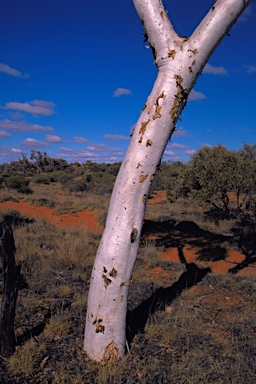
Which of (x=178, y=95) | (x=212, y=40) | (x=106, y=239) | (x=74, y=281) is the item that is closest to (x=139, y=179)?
(x=106, y=239)

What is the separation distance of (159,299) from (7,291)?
8.88ft

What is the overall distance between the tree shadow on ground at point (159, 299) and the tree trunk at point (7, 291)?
50.2 inches

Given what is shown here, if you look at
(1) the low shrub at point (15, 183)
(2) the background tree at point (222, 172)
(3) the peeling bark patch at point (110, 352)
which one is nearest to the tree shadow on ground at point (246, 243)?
(2) the background tree at point (222, 172)

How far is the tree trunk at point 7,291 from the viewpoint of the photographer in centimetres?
307

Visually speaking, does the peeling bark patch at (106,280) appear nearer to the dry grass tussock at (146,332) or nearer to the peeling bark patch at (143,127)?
the dry grass tussock at (146,332)

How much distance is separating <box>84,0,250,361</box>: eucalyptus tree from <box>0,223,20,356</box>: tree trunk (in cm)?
83

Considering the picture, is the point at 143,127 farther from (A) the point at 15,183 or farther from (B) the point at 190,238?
(A) the point at 15,183

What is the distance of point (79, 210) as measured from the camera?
17609 mm

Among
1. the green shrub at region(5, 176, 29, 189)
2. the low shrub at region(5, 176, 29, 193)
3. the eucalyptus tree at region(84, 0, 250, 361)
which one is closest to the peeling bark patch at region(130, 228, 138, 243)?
the eucalyptus tree at region(84, 0, 250, 361)

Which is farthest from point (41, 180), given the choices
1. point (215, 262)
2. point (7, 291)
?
point (7, 291)

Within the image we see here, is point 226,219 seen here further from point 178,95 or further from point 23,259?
point 178,95

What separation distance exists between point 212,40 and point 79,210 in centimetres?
1533

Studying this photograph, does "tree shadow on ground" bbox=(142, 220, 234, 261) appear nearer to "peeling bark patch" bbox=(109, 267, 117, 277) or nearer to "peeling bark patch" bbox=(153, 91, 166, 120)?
"peeling bark patch" bbox=(109, 267, 117, 277)

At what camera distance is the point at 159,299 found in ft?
16.7
